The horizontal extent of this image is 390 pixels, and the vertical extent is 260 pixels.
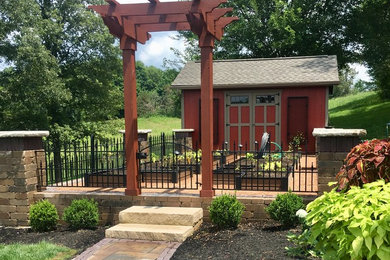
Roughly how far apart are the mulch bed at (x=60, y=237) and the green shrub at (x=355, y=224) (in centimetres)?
379

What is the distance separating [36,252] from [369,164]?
4.70 meters

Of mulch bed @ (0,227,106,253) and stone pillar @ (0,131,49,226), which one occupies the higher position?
stone pillar @ (0,131,49,226)

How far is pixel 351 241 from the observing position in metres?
2.82

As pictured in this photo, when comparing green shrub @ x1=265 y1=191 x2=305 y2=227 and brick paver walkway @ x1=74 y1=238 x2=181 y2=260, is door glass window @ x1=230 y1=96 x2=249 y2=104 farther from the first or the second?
brick paver walkway @ x1=74 y1=238 x2=181 y2=260

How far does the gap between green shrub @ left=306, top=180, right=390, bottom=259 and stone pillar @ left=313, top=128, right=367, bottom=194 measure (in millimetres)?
2168

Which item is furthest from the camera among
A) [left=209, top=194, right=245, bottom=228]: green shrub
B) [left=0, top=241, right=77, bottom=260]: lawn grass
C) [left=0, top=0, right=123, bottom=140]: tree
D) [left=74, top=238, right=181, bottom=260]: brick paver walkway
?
[left=0, top=0, right=123, bottom=140]: tree

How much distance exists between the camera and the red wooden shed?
1259cm

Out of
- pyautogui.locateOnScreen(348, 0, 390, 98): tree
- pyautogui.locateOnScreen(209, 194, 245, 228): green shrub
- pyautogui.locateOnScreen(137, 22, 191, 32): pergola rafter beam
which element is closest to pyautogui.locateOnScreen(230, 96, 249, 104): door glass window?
pyautogui.locateOnScreen(137, 22, 191, 32): pergola rafter beam

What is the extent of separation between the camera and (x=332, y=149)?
5.42 meters

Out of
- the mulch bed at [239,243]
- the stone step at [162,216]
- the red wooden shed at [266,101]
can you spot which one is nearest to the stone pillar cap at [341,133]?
the mulch bed at [239,243]

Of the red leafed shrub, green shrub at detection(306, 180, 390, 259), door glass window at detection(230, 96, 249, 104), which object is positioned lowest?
green shrub at detection(306, 180, 390, 259)

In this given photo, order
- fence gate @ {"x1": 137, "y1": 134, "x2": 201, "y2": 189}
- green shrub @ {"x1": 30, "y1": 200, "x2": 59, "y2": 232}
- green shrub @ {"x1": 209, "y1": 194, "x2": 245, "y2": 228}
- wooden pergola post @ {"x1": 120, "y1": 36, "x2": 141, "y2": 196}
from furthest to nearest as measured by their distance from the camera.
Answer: fence gate @ {"x1": 137, "y1": 134, "x2": 201, "y2": 189}, wooden pergola post @ {"x1": 120, "y1": 36, "x2": 141, "y2": 196}, green shrub @ {"x1": 30, "y1": 200, "x2": 59, "y2": 232}, green shrub @ {"x1": 209, "y1": 194, "x2": 245, "y2": 228}

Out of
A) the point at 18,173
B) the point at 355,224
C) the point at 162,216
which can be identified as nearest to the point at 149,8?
the point at 162,216

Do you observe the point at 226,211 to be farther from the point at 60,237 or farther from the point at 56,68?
the point at 56,68
